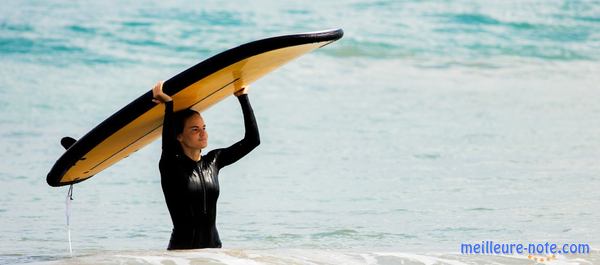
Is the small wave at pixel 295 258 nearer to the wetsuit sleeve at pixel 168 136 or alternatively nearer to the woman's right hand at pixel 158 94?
the wetsuit sleeve at pixel 168 136

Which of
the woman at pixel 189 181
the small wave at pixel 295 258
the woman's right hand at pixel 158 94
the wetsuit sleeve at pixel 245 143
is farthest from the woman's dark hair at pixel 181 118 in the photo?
the small wave at pixel 295 258

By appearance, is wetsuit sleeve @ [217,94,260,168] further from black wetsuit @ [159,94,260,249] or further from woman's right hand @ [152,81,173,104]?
woman's right hand @ [152,81,173,104]

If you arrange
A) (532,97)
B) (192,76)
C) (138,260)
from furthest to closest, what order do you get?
(532,97), (138,260), (192,76)

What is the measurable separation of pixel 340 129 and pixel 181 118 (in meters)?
7.12

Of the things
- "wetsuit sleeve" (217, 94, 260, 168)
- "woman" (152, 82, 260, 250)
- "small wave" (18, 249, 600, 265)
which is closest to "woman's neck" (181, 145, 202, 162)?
"woman" (152, 82, 260, 250)

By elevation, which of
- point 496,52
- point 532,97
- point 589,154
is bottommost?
point 589,154

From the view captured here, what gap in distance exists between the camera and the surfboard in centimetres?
459

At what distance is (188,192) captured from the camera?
16.7ft

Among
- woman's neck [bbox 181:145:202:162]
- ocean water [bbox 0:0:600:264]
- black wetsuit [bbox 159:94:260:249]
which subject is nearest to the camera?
black wetsuit [bbox 159:94:260:249]

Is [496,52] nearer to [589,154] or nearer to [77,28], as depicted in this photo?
Result: [77,28]

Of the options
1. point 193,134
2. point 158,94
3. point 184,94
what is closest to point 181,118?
point 193,134

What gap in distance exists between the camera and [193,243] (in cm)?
517

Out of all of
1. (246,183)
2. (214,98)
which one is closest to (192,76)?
(214,98)

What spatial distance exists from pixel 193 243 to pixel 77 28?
1367cm
